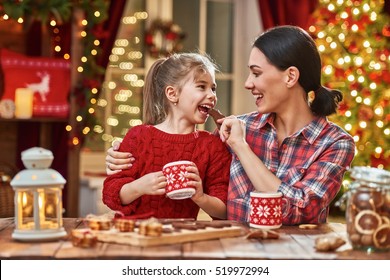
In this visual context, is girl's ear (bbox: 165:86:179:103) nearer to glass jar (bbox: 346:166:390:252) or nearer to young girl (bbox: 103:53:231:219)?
young girl (bbox: 103:53:231:219)

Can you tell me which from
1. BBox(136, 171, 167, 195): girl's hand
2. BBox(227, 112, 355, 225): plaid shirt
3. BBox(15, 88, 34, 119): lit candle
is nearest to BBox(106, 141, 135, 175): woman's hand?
BBox(136, 171, 167, 195): girl's hand

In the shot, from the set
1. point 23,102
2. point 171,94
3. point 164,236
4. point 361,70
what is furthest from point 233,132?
point 361,70

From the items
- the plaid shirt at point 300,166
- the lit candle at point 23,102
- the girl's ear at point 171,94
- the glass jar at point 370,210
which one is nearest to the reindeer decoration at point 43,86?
the lit candle at point 23,102

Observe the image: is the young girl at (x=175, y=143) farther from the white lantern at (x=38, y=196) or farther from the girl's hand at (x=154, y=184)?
the white lantern at (x=38, y=196)

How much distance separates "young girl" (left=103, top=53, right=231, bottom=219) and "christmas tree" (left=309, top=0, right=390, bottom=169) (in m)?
2.91

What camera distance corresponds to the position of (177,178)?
1.90 m

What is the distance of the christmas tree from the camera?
5.18 meters

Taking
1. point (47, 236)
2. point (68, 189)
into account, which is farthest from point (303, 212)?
point (68, 189)

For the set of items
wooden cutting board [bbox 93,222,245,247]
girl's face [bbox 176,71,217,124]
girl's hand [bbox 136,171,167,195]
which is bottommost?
wooden cutting board [bbox 93,222,245,247]

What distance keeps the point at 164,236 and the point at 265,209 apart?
34 centimetres

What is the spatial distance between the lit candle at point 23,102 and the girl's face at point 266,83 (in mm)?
2607

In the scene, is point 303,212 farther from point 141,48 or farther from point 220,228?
point 141,48

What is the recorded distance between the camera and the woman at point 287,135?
216 cm
